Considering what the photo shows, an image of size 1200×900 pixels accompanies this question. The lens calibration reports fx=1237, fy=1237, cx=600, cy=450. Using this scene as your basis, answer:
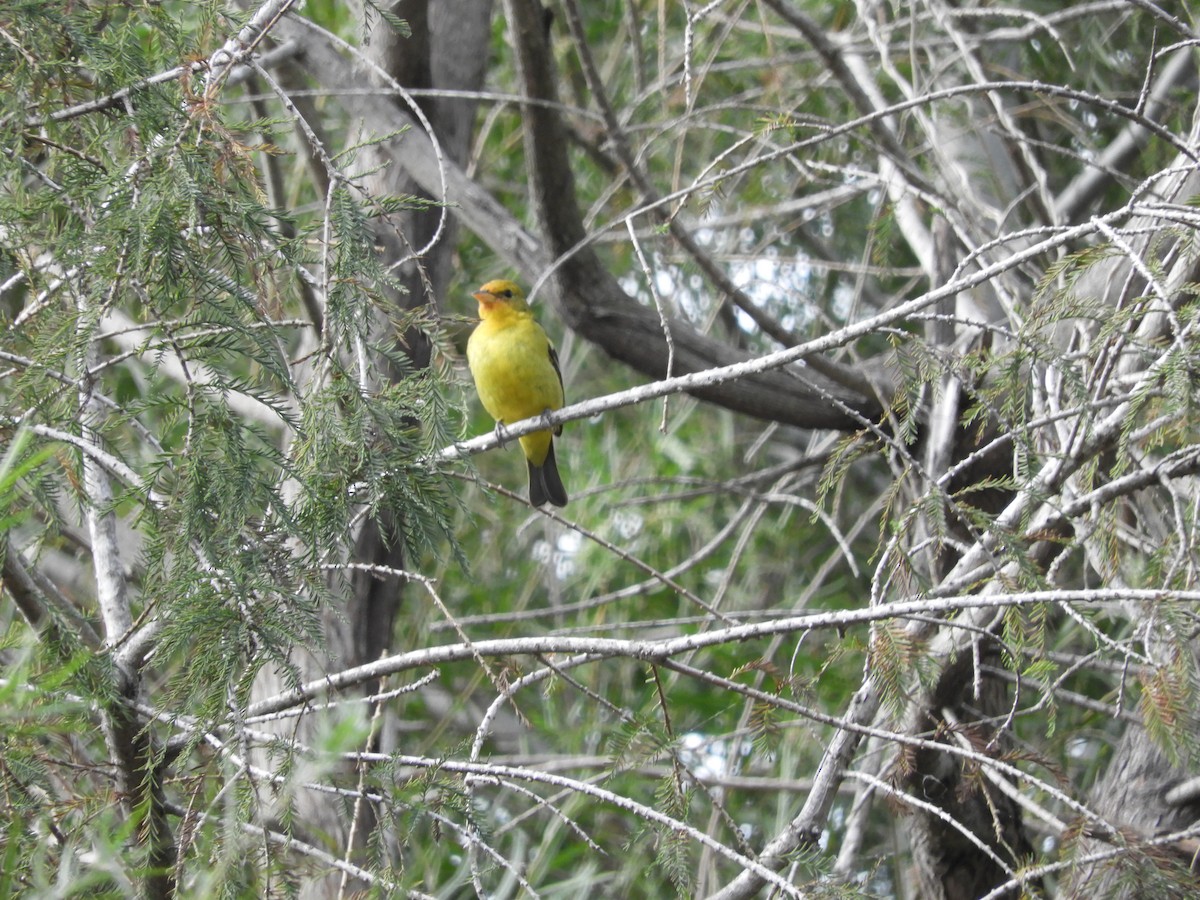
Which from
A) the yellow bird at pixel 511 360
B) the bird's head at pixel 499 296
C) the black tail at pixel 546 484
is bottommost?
the black tail at pixel 546 484

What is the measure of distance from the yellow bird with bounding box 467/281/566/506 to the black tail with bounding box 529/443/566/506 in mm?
172

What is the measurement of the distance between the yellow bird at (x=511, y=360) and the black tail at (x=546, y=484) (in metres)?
0.17

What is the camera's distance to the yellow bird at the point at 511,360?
4.84 meters

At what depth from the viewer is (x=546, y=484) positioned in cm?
548

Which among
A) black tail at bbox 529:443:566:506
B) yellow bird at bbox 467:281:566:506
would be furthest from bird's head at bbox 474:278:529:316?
black tail at bbox 529:443:566:506

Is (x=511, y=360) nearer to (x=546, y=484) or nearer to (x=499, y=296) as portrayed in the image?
(x=499, y=296)

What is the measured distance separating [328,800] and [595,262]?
6.62 feet

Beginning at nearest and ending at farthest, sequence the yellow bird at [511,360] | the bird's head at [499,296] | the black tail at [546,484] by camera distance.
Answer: the yellow bird at [511,360]
the bird's head at [499,296]
the black tail at [546,484]

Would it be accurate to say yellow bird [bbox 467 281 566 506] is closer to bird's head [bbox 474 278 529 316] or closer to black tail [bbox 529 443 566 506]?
bird's head [bbox 474 278 529 316]

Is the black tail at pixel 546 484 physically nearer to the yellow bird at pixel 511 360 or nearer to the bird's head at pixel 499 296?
the yellow bird at pixel 511 360

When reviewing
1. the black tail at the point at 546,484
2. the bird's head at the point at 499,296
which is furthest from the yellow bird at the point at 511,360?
the black tail at the point at 546,484

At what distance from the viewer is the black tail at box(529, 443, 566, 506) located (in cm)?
542

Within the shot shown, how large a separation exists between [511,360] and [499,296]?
1.35 ft

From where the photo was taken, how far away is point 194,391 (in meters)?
2.12
